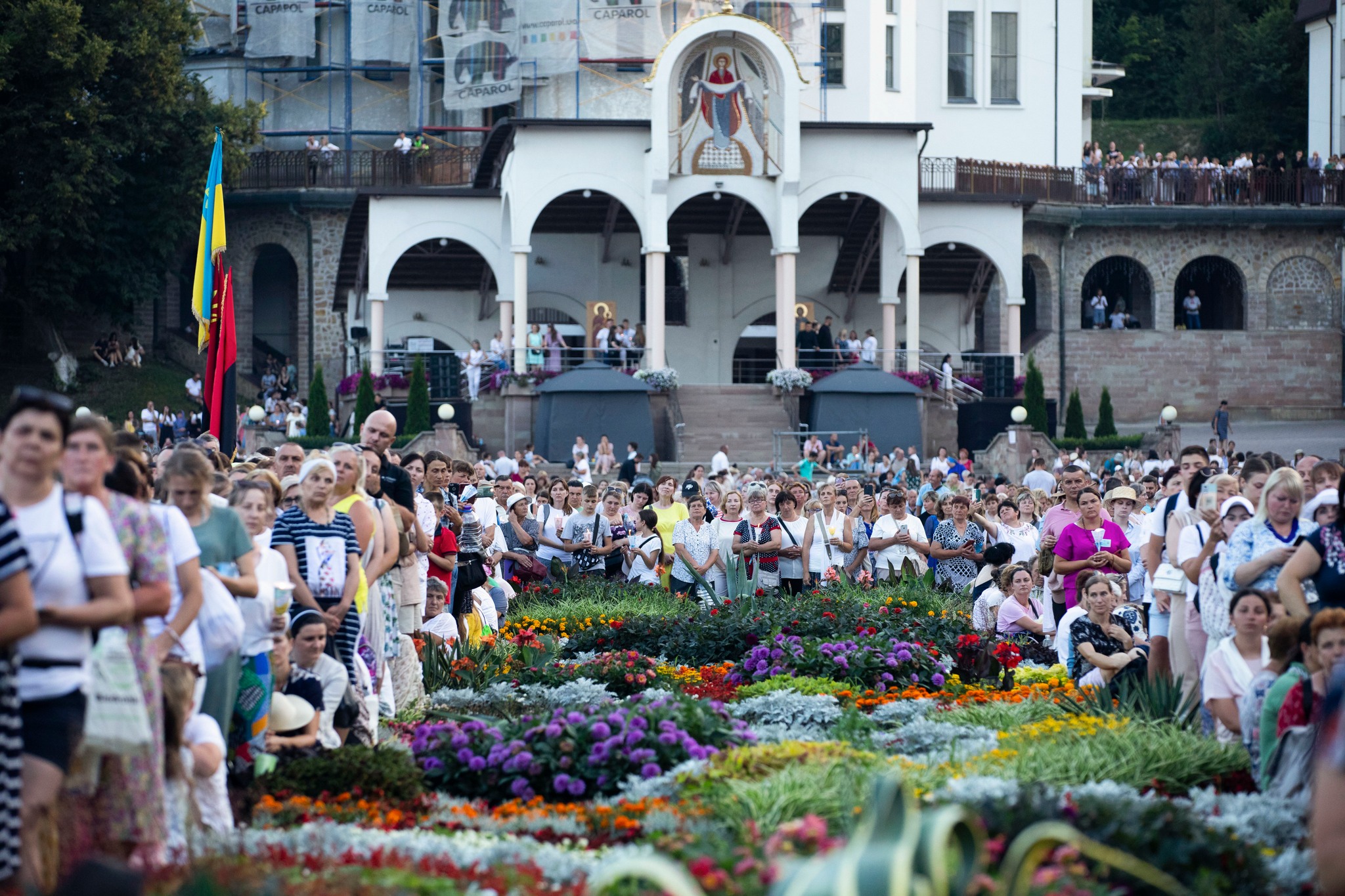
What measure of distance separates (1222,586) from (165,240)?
112 ft

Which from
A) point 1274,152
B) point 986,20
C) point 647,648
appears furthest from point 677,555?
point 1274,152

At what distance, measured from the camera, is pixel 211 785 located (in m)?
6.71

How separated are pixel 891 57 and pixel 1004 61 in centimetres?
331

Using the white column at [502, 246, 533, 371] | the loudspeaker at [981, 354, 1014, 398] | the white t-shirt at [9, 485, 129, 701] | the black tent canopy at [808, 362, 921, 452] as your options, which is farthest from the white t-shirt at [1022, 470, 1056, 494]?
the white t-shirt at [9, 485, 129, 701]

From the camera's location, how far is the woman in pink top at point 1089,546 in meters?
11.6

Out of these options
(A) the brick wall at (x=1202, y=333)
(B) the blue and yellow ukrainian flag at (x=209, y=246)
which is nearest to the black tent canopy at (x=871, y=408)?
(A) the brick wall at (x=1202, y=333)

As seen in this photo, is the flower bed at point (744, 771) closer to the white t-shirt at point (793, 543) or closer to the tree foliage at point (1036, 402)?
the white t-shirt at point (793, 543)

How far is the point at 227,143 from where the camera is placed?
3881cm

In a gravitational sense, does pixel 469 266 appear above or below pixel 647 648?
above

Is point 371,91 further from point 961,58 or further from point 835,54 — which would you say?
point 961,58

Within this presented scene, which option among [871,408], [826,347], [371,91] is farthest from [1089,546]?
[371,91]

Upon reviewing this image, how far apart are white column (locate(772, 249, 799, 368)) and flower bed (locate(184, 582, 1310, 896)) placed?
20.7 m

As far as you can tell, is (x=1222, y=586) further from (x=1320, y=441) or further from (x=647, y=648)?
(x=1320, y=441)

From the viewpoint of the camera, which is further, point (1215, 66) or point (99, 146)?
point (1215, 66)
